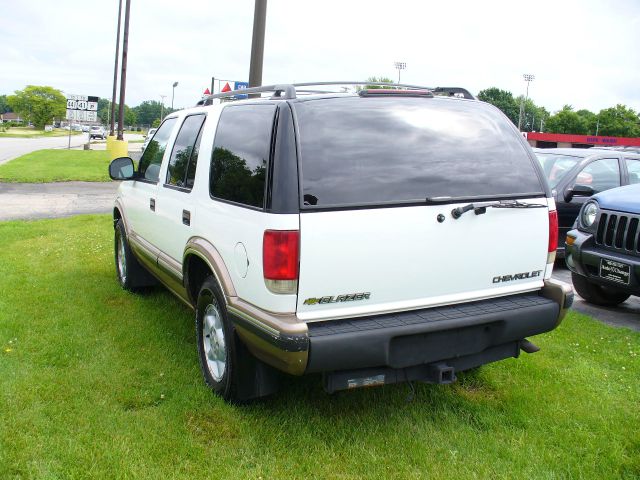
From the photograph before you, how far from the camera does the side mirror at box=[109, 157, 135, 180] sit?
575cm

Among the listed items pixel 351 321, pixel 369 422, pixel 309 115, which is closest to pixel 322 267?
pixel 351 321

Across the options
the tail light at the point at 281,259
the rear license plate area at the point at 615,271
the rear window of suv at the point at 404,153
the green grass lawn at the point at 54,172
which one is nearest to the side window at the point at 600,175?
the rear license plate area at the point at 615,271

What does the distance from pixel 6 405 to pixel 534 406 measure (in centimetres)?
320

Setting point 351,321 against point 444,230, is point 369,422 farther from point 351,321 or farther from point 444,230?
point 444,230

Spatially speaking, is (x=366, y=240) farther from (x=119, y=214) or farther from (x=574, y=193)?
(x=574, y=193)

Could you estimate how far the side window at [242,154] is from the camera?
3424 mm

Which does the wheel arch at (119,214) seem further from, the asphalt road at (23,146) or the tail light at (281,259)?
the asphalt road at (23,146)

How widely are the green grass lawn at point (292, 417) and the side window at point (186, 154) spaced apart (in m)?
1.31

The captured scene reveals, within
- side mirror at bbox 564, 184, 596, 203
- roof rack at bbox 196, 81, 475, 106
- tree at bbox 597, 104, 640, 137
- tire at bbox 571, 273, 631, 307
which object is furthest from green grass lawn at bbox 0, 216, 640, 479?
tree at bbox 597, 104, 640, 137

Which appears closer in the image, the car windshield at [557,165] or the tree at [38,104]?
the car windshield at [557,165]

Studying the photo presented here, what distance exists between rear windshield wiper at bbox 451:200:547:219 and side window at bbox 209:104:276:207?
107 centimetres

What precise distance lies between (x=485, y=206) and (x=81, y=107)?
30.9 meters

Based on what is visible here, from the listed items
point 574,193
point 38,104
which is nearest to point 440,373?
point 574,193

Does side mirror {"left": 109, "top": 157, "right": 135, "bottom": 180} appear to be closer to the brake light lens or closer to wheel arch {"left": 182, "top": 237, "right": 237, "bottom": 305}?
wheel arch {"left": 182, "top": 237, "right": 237, "bottom": 305}
